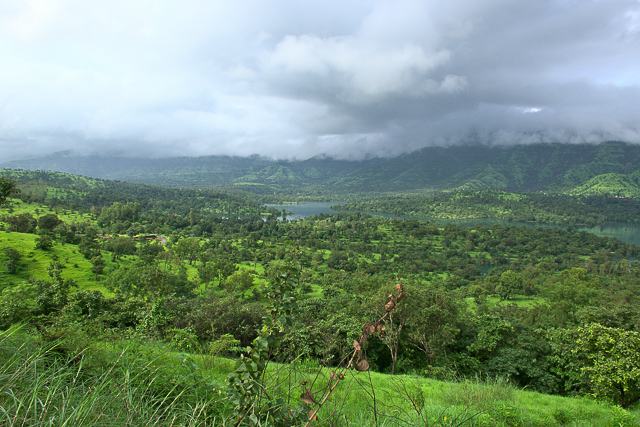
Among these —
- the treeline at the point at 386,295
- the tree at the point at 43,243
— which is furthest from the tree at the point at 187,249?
the tree at the point at 43,243

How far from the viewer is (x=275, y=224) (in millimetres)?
103312

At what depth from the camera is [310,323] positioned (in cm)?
1412

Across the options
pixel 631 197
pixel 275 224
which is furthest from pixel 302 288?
pixel 631 197

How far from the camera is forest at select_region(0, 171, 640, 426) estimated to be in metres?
2.36

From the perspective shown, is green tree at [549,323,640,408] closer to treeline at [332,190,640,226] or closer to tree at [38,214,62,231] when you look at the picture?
tree at [38,214,62,231]

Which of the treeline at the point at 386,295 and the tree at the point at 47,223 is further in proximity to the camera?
the tree at the point at 47,223

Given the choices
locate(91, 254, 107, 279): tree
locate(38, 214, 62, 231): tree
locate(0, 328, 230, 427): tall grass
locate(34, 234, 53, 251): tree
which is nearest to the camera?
locate(0, 328, 230, 427): tall grass

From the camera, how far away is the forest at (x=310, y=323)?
236cm

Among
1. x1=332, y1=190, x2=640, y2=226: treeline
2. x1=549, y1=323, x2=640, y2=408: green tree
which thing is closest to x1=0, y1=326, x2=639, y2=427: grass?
x1=549, y1=323, x2=640, y2=408: green tree

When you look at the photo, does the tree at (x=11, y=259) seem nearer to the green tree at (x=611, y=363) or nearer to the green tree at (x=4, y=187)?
the green tree at (x=4, y=187)

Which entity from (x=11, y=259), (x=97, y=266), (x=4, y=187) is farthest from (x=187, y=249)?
(x=4, y=187)

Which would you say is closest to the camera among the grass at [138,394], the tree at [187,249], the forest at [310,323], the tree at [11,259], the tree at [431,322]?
the grass at [138,394]

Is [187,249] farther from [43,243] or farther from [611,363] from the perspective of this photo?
[611,363]

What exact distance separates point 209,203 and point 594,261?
146759 millimetres
